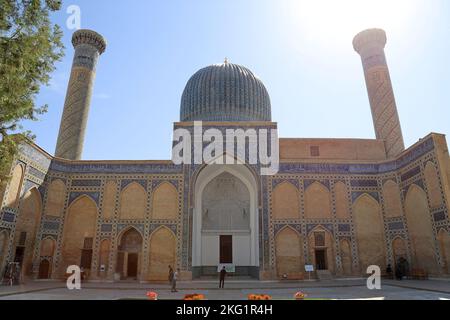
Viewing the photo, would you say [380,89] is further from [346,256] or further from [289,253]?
[289,253]

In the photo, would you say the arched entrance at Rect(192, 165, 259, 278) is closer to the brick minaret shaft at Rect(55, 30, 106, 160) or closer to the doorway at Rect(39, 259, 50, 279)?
the doorway at Rect(39, 259, 50, 279)

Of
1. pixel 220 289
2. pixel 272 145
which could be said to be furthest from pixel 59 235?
pixel 272 145

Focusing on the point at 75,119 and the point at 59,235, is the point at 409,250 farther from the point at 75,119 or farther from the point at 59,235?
the point at 75,119

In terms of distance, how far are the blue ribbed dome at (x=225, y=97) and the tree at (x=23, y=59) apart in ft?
36.9

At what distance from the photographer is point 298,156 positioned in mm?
15945

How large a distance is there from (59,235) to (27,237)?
4.21 ft

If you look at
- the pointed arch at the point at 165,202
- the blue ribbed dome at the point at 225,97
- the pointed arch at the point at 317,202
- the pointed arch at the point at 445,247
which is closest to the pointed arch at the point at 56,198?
the pointed arch at the point at 165,202

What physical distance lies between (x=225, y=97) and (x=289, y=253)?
904cm

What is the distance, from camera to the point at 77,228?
1368 centimetres

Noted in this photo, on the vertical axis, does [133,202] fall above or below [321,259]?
above

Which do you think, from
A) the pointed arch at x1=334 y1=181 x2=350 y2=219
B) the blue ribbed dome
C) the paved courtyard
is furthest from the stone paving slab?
the blue ribbed dome

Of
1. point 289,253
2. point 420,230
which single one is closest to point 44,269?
point 289,253

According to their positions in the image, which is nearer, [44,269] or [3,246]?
[3,246]
